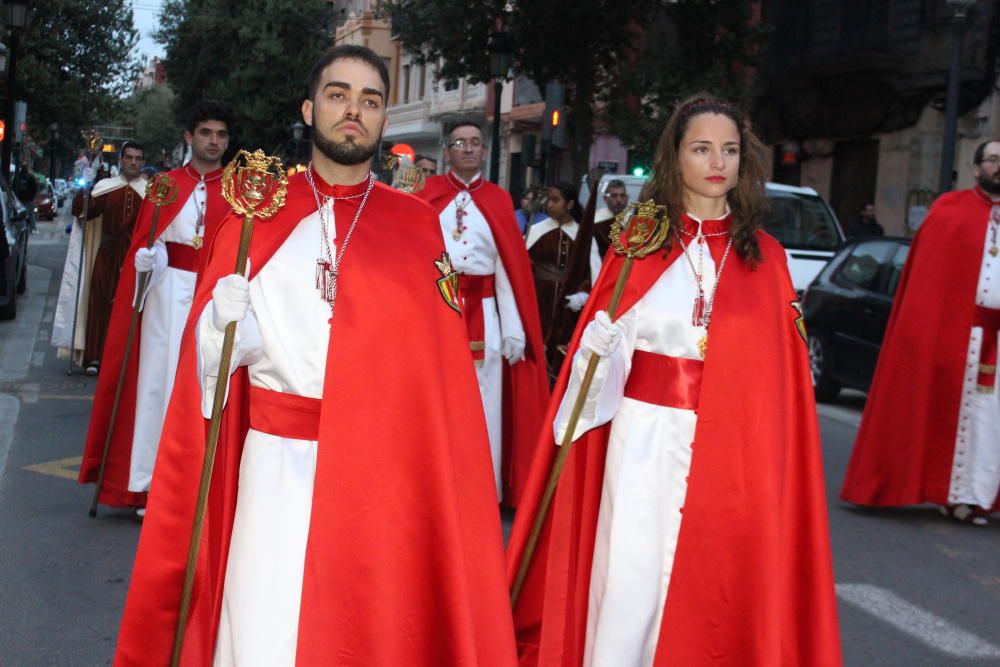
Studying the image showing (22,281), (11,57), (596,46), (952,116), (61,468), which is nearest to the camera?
(61,468)

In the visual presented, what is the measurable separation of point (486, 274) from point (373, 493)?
4.24m

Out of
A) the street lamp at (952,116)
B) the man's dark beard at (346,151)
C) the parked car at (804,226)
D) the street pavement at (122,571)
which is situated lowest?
the street pavement at (122,571)

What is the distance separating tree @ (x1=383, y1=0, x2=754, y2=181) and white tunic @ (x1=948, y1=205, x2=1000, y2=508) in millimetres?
18313

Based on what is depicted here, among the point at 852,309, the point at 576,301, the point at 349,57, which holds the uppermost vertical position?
the point at 349,57

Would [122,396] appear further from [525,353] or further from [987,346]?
[987,346]

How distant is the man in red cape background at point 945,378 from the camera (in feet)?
27.6

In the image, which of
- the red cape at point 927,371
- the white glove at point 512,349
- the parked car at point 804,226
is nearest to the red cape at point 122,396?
the white glove at point 512,349

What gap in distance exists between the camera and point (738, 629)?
4.45 m

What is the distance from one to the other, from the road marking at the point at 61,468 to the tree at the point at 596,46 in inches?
730

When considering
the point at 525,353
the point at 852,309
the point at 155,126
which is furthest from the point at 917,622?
the point at 155,126

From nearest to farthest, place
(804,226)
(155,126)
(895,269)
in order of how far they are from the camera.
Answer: (895,269)
(804,226)
(155,126)

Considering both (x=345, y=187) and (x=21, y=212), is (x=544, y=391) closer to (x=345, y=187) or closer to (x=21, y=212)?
(x=345, y=187)

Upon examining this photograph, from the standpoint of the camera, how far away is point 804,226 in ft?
57.7

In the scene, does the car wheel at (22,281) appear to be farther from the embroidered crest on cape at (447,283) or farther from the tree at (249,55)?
the tree at (249,55)
